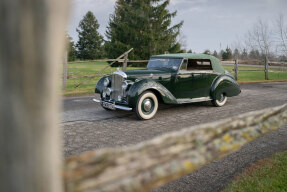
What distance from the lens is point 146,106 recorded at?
550cm

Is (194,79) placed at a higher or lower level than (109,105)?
higher

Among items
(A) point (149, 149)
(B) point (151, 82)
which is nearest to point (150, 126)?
(B) point (151, 82)

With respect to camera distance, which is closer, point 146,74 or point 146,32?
point 146,74

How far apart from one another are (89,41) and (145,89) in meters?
46.4

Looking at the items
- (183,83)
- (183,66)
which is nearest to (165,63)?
(183,66)

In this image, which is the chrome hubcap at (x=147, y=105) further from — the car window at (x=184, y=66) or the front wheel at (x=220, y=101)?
the front wheel at (x=220, y=101)

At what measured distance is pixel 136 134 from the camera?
436 centimetres

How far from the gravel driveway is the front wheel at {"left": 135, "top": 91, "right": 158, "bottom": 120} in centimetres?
19

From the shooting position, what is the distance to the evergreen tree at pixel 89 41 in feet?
160

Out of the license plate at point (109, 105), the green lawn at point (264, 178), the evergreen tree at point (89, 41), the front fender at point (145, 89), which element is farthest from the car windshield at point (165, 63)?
the evergreen tree at point (89, 41)

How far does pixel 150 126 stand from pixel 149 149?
430 centimetres

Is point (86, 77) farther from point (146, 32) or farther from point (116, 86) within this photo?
point (146, 32)

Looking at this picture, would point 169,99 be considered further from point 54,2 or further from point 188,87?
point 54,2

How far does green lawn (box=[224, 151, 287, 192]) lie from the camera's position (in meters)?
2.46
